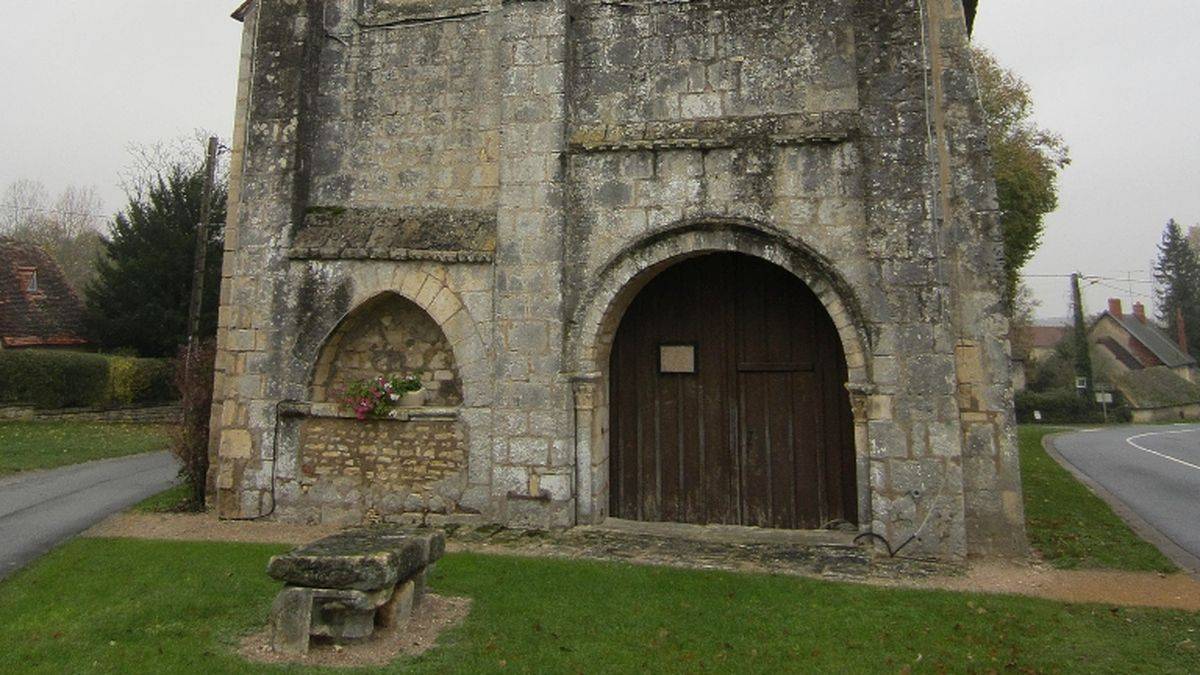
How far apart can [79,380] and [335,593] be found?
19.3 meters

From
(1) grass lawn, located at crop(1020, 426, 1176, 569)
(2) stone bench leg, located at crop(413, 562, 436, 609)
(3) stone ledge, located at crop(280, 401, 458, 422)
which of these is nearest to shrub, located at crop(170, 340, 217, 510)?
(3) stone ledge, located at crop(280, 401, 458, 422)

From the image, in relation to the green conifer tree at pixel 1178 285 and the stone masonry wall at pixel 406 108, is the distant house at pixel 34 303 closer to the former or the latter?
the stone masonry wall at pixel 406 108

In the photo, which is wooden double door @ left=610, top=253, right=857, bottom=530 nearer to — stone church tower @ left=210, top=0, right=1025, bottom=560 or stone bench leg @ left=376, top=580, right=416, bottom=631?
stone church tower @ left=210, top=0, right=1025, bottom=560

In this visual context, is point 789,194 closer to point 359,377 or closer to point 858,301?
point 858,301

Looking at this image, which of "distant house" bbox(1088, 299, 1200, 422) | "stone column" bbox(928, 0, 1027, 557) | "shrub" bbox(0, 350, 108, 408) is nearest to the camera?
"stone column" bbox(928, 0, 1027, 557)

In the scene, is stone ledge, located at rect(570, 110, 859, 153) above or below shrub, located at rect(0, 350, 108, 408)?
above

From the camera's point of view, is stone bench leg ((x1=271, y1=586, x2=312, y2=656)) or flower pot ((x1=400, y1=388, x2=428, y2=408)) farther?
flower pot ((x1=400, y1=388, x2=428, y2=408))

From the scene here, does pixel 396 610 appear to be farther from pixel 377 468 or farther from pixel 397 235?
pixel 397 235

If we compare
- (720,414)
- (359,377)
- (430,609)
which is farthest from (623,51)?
(430,609)

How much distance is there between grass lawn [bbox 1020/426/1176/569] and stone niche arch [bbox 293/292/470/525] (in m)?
6.01

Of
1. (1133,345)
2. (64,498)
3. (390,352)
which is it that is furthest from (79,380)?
(1133,345)

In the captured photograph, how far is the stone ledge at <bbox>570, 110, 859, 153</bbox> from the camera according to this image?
731 centimetres

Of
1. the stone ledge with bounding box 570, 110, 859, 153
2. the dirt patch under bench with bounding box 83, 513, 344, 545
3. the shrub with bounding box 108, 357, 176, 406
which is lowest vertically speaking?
the dirt patch under bench with bounding box 83, 513, 344, 545

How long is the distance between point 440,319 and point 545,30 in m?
3.34
